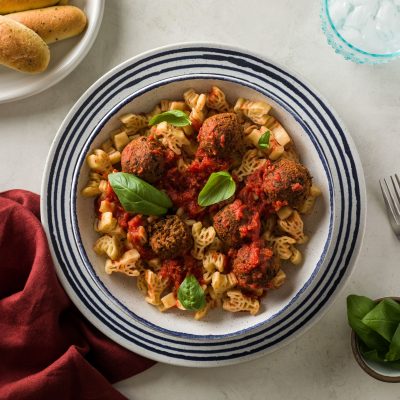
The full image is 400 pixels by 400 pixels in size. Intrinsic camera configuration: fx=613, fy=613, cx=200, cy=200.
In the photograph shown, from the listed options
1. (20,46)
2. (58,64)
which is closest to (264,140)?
(58,64)

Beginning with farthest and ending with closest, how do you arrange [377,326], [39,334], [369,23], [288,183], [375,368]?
[369,23] → [39,334] → [375,368] → [377,326] → [288,183]

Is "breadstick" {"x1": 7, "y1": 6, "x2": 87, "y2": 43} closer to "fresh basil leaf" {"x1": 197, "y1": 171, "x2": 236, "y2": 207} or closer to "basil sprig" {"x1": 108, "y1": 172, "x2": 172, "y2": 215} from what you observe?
"basil sprig" {"x1": 108, "y1": 172, "x2": 172, "y2": 215}

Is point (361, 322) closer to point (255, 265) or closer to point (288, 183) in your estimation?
point (255, 265)

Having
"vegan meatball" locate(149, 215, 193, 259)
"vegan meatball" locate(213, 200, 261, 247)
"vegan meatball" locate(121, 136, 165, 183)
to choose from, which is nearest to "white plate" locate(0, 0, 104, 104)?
"vegan meatball" locate(121, 136, 165, 183)

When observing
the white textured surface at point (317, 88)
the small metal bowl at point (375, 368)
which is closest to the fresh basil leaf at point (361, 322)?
the small metal bowl at point (375, 368)

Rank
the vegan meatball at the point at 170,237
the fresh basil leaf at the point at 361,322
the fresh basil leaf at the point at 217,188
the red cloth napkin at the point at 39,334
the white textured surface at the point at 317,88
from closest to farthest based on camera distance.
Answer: the fresh basil leaf at the point at 217,188 < the vegan meatball at the point at 170,237 < the fresh basil leaf at the point at 361,322 < the red cloth napkin at the point at 39,334 < the white textured surface at the point at 317,88

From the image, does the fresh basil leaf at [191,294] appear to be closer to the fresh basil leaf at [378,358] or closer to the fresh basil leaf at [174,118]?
the fresh basil leaf at [174,118]
